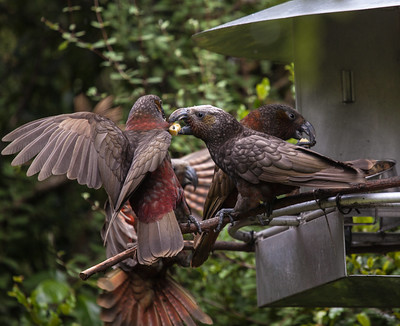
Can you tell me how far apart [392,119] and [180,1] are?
11.0ft

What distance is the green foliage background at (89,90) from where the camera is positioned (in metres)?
5.32

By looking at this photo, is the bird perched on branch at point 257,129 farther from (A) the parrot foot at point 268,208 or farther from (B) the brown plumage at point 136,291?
(B) the brown plumage at point 136,291

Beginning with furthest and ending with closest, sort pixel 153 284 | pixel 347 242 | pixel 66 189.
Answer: pixel 66 189, pixel 153 284, pixel 347 242

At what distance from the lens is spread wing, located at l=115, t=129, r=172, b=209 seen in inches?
131

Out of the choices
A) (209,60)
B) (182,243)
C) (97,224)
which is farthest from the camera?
(97,224)

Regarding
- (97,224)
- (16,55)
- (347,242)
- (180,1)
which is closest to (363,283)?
(347,242)

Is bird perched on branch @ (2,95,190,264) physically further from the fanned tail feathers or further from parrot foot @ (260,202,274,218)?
the fanned tail feathers

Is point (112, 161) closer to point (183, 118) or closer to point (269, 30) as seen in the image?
point (183, 118)

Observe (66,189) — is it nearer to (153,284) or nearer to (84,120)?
(153,284)

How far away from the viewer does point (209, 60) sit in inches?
227

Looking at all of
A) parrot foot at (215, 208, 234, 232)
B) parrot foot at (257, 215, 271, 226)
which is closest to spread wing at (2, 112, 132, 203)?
parrot foot at (215, 208, 234, 232)

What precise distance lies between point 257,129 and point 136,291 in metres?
1.30

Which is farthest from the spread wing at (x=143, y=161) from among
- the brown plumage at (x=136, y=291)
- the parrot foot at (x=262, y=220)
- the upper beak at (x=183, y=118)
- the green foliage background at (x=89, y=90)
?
the green foliage background at (x=89, y=90)

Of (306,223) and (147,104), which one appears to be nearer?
(306,223)
